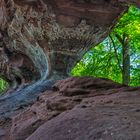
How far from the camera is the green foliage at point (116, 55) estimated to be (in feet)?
49.9

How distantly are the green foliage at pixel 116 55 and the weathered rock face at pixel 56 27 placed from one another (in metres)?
4.43

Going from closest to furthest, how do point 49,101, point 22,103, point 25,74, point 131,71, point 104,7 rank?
point 49,101, point 22,103, point 104,7, point 25,74, point 131,71

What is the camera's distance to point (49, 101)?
644 cm

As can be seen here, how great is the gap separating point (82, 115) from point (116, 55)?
1221 centimetres

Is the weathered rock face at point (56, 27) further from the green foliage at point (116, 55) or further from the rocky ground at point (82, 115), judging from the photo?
the green foliage at point (116, 55)

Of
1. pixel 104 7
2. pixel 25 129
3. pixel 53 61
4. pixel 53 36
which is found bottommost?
pixel 25 129

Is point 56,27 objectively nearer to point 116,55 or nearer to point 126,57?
point 126,57

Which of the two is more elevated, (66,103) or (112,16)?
(112,16)

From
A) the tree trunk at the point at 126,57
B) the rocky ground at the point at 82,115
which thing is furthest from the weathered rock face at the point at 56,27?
the tree trunk at the point at 126,57

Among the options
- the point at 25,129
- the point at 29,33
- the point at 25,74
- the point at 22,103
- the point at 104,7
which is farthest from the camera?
the point at 25,74

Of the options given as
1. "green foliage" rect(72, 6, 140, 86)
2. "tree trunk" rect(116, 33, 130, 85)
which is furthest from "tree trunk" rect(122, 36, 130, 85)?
"green foliage" rect(72, 6, 140, 86)

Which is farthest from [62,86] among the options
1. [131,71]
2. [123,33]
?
[131,71]

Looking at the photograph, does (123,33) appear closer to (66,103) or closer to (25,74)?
(25,74)

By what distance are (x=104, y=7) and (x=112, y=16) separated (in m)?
0.48
